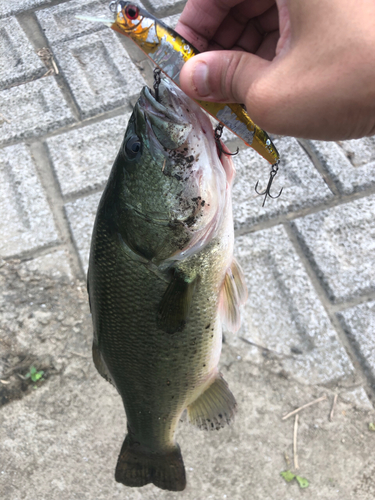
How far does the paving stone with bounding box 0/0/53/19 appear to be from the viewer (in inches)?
147

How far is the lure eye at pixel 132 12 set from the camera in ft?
3.21

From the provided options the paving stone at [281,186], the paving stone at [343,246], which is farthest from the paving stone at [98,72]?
the paving stone at [343,246]

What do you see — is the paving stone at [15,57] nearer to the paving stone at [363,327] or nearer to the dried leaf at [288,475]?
the paving stone at [363,327]

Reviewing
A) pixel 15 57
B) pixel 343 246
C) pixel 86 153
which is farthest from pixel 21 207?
pixel 343 246

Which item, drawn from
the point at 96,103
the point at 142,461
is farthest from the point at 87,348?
the point at 96,103

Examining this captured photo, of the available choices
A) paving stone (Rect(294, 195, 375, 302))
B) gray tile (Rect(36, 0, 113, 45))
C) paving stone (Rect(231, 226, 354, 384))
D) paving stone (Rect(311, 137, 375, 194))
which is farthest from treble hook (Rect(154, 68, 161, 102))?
gray tile (Rect(36, 0, 113, 45))

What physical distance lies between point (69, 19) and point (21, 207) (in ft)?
6.28

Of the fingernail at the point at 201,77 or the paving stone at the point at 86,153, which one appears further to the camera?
the paving stone at the point at 86,153

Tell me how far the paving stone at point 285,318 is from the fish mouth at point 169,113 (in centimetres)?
147

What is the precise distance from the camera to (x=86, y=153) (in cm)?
300

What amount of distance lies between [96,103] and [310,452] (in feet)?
8.89

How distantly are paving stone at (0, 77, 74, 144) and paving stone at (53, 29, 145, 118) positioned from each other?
0.14 meters

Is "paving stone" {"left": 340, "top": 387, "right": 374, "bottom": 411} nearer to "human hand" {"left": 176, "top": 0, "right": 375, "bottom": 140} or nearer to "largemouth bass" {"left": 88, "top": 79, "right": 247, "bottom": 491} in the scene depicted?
"largemouth bass" {"left": 88, "top": 79, "right": 247, "bottom": 491}

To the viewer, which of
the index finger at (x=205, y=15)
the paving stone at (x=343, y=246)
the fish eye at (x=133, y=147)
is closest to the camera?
the fish eye at (x=133, y=147)
